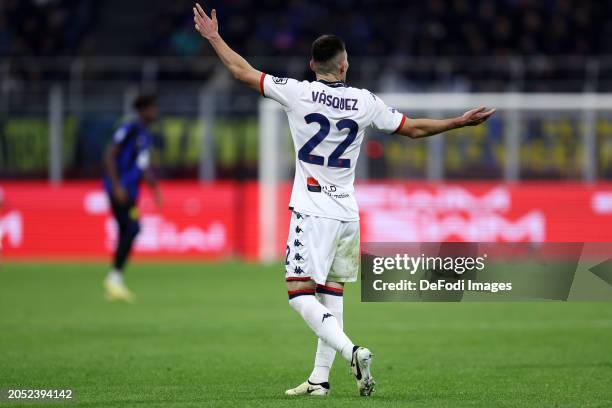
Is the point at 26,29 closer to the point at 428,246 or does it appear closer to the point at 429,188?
the point at 429,188

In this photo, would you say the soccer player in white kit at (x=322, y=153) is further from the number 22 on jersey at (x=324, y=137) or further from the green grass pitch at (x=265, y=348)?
the green grass pitch at (x=265, y=348)

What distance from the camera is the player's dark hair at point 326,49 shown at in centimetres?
754

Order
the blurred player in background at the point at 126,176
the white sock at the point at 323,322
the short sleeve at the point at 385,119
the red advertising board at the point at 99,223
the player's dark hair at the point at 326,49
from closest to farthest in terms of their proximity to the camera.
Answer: the white sock at the point at 323,322 < the player's dark hair at the point at 326,49 < the short sleeve at the point at 385,119 < the blurred player in background at the point at 126,176 < the red advertising board at the point at 99,223

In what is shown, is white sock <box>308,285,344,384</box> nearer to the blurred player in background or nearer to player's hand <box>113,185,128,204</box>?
the blurred player in background

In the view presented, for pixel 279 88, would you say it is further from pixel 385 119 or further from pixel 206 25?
pixel 385 119

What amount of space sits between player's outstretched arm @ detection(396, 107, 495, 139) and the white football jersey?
23 cm

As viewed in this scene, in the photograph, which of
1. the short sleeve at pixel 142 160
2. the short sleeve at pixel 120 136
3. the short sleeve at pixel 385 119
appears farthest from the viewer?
the short sleeve at pixel 142 160

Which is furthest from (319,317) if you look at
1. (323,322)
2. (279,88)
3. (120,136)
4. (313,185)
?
(120,136)

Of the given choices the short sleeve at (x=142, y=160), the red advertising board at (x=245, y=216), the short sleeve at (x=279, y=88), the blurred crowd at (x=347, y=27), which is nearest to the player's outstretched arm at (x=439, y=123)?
the short sleeve at (x=279, y=88)

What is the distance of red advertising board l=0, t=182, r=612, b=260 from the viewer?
21.0m

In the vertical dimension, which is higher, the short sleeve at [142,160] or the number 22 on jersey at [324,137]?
the number 22 on jersey at [324,137]

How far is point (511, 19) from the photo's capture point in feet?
84.7

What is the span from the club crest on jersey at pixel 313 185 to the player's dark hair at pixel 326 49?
0.70 meters

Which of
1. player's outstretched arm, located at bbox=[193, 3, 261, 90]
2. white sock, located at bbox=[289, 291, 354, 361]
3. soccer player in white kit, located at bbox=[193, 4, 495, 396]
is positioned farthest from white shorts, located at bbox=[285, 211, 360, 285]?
player's outstretched arm, located at bbox=[193, 3, 261, 90]
